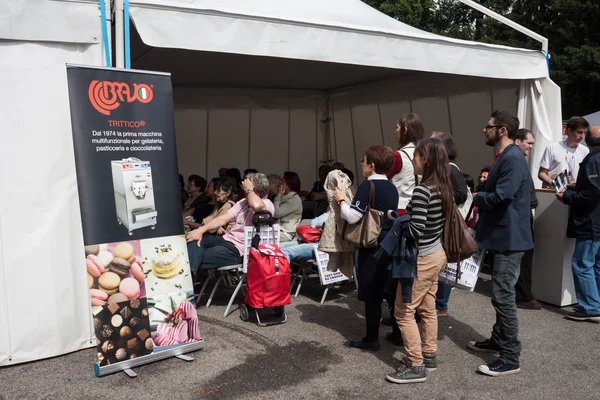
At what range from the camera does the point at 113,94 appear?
359 cm

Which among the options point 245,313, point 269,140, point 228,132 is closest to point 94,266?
point 245,313

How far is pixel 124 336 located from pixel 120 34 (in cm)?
200

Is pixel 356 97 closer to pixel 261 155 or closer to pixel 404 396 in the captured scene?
pixel 261 155

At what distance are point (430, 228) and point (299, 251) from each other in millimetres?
2025

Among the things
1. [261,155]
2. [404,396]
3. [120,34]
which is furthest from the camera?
[261,155]

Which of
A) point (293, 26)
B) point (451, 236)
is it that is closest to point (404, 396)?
point (451, 236)

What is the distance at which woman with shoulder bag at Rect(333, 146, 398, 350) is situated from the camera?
378cm

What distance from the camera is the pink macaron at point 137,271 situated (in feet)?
12.0

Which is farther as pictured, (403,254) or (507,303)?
(507,303)

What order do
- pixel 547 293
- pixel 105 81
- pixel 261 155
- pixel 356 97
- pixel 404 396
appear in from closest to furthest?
1. pixel 404 396
2. pixel 105 81
3. pixel 547 293
4. pixel 356 97
5. pixel 261 155

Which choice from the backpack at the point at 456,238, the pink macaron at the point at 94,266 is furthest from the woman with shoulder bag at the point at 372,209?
the pink macaron at the point at 94,266

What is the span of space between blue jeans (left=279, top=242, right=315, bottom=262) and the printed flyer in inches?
56.7

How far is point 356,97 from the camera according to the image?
9047 millimetres

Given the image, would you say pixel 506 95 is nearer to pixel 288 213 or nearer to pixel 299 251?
pixel 288 213
